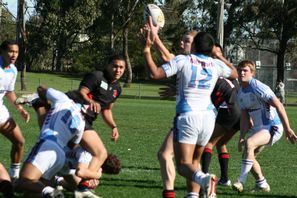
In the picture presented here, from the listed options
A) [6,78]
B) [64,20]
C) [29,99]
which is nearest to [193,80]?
[29,99]

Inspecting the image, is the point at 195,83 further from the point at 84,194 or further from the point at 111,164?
the point at 84,194

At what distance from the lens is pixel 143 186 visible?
971cm

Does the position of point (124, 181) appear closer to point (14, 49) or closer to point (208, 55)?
point (14, 49)

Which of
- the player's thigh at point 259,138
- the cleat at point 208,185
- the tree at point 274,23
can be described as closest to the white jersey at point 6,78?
the player's thigh at point 259,138

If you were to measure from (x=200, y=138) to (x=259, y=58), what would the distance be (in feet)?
263

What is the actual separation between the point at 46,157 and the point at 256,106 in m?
3.87

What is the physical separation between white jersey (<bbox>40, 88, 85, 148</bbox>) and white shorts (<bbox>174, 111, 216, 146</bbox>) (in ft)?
3.74

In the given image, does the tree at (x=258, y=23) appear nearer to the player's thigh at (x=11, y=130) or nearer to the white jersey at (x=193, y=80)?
the player's thigh at (x=11, y=130)

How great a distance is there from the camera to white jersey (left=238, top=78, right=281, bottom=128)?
9508 millimetres

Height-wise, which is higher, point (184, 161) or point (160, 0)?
point (160, 0)

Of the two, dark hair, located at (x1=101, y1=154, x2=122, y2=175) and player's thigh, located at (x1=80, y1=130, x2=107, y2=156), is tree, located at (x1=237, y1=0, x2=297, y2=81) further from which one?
player's thigh, located at (x1=80, y1=130, x2=107, y2=156)

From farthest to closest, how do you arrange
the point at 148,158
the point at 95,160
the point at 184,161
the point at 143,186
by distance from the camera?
the point at 148,158 < the point at 143,186 < the point at 95,160 < the point at 184,161

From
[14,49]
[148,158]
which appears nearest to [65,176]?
[14,49]

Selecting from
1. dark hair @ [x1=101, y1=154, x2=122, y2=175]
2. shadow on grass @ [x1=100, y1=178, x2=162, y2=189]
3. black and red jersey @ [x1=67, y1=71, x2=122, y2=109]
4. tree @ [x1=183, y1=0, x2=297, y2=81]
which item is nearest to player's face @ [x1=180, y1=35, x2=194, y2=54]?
black and red jersey @ [x1=67, y1=71, x2=122, y2=109]
